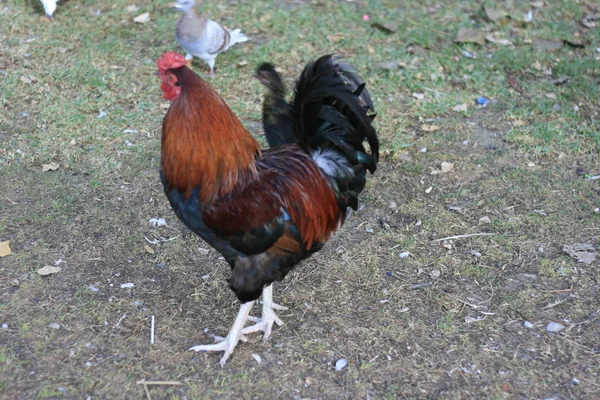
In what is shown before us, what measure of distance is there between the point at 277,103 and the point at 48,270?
1714mm

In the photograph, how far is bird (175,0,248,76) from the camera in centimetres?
557

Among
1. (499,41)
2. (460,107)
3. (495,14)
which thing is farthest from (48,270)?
(495,14)

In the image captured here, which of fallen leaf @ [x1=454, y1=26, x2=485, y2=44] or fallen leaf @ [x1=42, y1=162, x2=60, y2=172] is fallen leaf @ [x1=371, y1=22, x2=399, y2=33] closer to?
fallen leaf @ [x1=454, y1=26, x2=485, y2=44]

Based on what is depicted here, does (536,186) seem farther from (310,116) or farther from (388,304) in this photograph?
(310,116)

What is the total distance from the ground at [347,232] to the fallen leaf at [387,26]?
0.03 m

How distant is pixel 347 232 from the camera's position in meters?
4.12

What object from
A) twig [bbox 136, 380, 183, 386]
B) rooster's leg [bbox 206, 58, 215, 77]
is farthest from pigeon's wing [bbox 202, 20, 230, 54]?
twig [bbox 136, 380, 183, 386]

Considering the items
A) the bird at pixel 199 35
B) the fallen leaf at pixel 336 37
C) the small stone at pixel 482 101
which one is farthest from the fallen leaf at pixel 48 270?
the fallen leaf at pixel 336 37

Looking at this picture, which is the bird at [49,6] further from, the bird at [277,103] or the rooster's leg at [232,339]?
the rooster's leg at [232,339]

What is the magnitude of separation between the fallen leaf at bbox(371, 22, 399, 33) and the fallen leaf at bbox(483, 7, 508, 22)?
3.39 ft

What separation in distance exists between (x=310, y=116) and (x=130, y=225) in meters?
1.64

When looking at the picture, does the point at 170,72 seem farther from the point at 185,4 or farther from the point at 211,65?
the point at 185,4

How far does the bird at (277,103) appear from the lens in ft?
10.8

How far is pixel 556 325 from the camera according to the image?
134 inches
